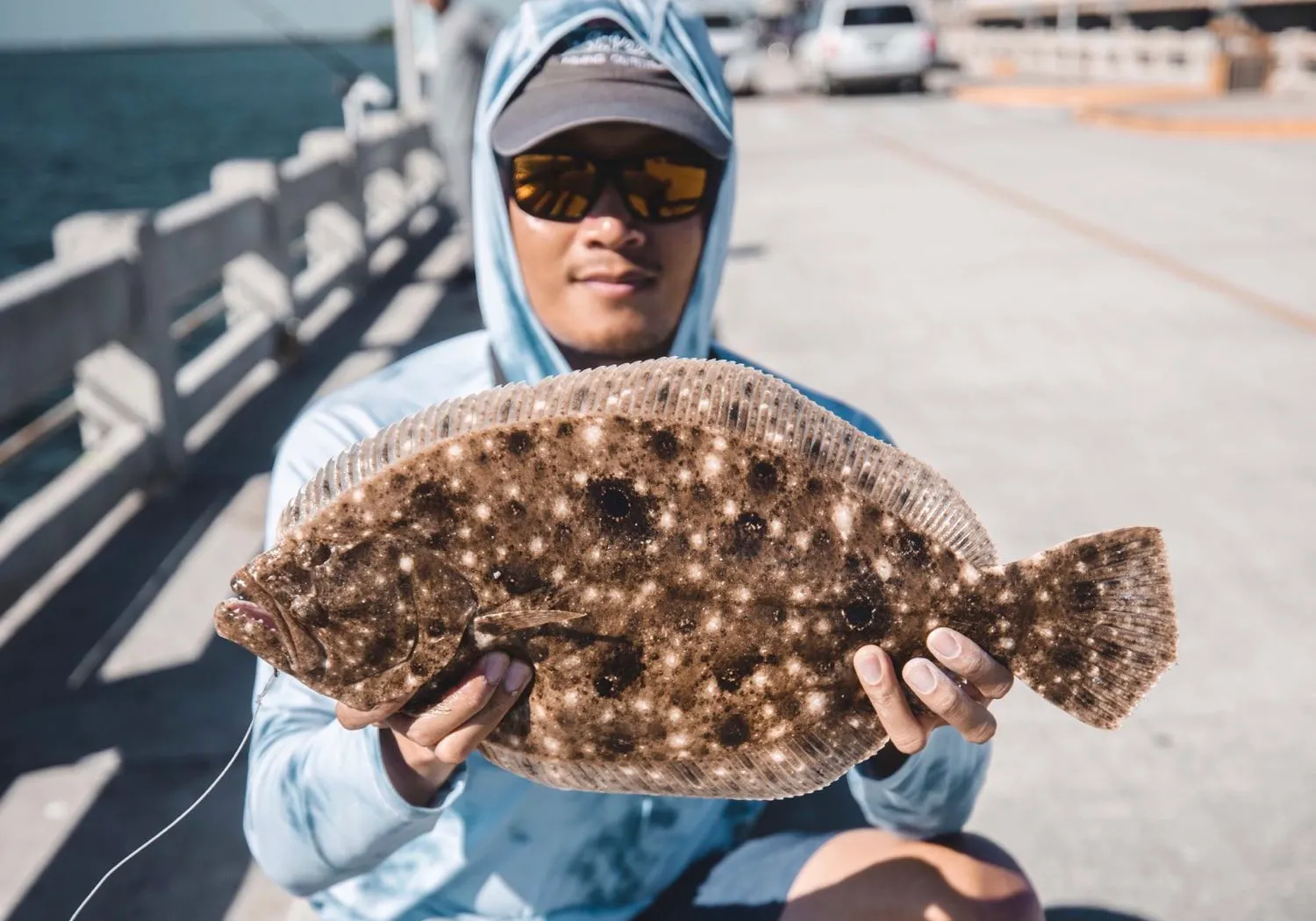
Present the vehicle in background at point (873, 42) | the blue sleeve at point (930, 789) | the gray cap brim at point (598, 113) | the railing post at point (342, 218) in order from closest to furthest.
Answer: the gray cap brim at point (598, 113) < the blue sleeve at point (930, 789) < the railing post at point (342, 218) < the vehicle in background at point (873, 42)

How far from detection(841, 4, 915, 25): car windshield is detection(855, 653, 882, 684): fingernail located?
28341 millimetres

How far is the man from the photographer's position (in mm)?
Result: 1987

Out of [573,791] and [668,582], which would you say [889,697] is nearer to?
[668,582]

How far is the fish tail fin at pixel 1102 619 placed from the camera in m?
1.69

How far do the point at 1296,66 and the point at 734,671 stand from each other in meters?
29.0

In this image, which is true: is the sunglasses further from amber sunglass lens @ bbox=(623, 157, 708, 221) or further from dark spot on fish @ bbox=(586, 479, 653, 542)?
dark spot on fish @ bbox=(586, 479, 653, 542)

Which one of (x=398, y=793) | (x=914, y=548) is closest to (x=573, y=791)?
(x=398, y=793)

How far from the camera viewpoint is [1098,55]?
117ft

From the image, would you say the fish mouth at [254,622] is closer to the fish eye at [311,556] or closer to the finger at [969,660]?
the fish eye at [311,556]

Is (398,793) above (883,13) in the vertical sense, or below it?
below

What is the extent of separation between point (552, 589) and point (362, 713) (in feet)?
0.98

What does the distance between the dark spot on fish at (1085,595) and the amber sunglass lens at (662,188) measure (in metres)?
0.91

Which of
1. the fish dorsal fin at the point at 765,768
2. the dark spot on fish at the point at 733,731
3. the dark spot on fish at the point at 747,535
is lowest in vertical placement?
the fish dorsal fin at the point at 765,768

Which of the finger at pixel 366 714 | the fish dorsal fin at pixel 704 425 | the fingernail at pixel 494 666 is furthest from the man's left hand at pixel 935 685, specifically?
the finger at pixel 366 714
